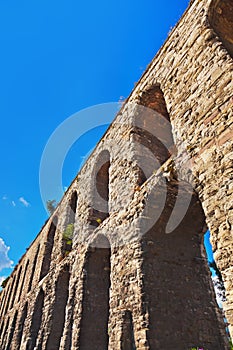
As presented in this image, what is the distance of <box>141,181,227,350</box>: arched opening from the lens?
192 inches

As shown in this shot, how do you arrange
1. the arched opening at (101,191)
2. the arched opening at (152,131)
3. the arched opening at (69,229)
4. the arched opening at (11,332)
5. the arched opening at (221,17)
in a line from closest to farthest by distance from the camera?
1. the arched opening at (221,17)
2. the arched opening at (152,131)
3. the arched opening at (101,191)
4. the arched opening at (69,229)
5. the arched opening at (11,332)

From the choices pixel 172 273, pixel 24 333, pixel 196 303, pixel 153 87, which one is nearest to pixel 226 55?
pixel 153 87

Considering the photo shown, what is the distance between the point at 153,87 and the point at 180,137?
2.68 meters

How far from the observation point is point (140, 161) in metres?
6.87

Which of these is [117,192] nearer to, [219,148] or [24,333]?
[219,148]

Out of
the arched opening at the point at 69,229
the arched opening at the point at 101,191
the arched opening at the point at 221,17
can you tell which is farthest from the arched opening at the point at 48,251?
the arched opening at the point at 221,17

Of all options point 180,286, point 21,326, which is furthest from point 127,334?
point 21,326

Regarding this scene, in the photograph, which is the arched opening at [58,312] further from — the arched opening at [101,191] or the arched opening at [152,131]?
the arched opening at [152,131]

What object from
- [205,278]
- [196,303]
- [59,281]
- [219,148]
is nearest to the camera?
[219,148]

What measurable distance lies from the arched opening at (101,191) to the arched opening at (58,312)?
223 cm

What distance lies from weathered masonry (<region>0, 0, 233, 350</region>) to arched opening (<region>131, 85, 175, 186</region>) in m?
0.03

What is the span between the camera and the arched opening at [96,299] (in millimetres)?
6879

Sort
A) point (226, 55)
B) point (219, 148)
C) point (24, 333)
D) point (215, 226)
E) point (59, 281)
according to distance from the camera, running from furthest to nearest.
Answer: point (24, 333), point (59, 281), point (226, 55), point (219, 148), point (215, 226)

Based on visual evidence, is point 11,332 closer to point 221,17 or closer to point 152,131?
point 152,131
